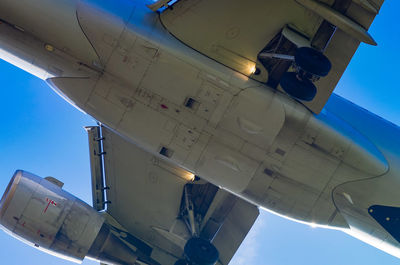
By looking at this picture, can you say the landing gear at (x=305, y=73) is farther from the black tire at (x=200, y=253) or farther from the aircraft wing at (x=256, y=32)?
the black tire at (x=200, y=253)

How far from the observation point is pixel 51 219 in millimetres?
12578

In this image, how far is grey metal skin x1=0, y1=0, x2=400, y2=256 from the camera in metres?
9.91

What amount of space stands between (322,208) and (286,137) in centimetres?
259

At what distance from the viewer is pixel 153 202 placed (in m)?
14.5

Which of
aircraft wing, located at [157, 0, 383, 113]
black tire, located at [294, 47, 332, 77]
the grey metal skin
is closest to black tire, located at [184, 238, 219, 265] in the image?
the grey metal skin

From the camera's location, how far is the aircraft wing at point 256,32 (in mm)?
10102

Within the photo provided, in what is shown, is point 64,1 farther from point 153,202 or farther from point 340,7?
point 153,202

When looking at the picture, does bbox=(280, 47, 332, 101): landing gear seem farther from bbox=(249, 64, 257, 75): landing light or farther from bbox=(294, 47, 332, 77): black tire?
bbox=(249, 64, 257, 75): landing light

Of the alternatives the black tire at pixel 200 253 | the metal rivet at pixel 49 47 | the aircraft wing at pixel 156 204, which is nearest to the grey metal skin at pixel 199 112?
the metal rivet at pixel 49 47

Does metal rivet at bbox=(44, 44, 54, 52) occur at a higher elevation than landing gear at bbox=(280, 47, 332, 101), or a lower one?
lower

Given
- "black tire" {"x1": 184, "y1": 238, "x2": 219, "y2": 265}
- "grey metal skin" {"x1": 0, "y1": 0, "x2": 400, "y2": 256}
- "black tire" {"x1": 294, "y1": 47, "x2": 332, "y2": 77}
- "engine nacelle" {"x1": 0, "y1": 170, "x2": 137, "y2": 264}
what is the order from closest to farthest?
"black tire" {"x1": 294, "y1": 47, "x2": 332, "y2": 77} < "grey metal skin" {"x1": 0, "y1": 0, "x2": 400, "y2": 256} < "black tire" {"x1": 184, "y1": 238, "x2": 219, "y2": 265} < "engine nacelle" {"x1": 0, "y1": 170, "x2": 137, "y2": 264}

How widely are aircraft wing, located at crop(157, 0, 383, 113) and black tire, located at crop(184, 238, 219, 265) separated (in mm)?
5287

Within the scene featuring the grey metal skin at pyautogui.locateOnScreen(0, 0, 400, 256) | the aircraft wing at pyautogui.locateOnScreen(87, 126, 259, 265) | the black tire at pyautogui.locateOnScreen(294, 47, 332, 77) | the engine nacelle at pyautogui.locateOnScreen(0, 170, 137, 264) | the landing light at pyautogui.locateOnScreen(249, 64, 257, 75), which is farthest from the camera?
the aircraft wing at pyautogui.locateOnScreen(87, 126, 259, 265)

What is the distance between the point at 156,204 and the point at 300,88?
7.21m
